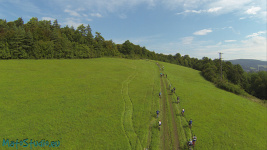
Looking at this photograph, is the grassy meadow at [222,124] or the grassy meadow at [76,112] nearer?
the grassy meadow at [76,112]

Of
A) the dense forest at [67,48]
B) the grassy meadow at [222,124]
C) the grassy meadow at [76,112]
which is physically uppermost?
the dense forest at [67,48]

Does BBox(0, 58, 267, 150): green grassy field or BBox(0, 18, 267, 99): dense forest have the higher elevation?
BBox(0, 18, 267, 99): dense forest

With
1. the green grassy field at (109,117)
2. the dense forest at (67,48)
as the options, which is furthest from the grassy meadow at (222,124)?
the dense forest at (67,48)

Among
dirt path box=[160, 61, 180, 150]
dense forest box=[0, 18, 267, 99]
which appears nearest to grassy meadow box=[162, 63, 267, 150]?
dirt path box=[160, 61, 180, 150]

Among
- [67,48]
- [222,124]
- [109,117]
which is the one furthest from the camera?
[67,48]

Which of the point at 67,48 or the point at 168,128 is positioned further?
the point at 67,48

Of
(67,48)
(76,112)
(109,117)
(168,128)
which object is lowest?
(168,128)

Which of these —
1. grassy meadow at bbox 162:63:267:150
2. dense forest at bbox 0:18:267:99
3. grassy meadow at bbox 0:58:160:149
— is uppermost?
dense forest at bbox 0:18:267:99

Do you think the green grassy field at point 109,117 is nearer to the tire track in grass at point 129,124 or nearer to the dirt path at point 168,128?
the tire track in grass at point 129,124

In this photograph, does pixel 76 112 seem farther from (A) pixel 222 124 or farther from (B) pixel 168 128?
(A) pixel 222 124

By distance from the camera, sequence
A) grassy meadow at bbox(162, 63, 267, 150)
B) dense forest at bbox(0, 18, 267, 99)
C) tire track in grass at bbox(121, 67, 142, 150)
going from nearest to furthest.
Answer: tire track in grass at bbox(121, 67, 142, 150)
grassy meadow at bbox(162, 63, 267, 150)
dense forest at bbox(0, 18, 267, 99)

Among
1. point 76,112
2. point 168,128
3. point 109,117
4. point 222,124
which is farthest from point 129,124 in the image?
point 222,124

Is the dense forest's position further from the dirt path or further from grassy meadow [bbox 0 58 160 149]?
the dirt path
